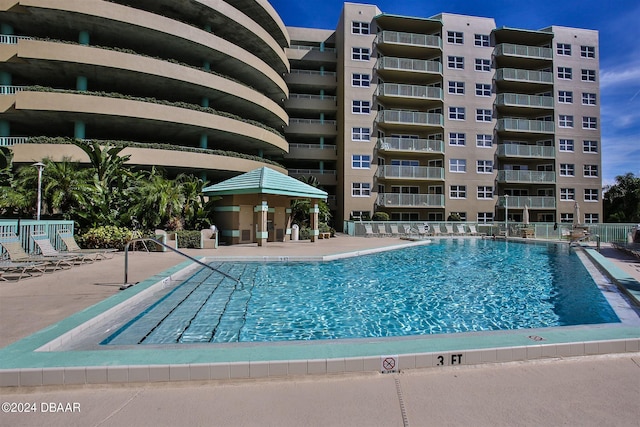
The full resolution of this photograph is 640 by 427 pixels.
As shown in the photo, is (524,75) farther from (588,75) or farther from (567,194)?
(567,194)

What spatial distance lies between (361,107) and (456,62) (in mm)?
11894

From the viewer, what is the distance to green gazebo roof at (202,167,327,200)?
19138 mm

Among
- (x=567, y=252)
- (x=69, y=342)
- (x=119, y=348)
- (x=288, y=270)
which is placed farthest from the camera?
(x=567, y=252)

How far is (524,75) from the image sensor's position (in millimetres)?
37906

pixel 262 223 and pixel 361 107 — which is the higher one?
pixel 361 107

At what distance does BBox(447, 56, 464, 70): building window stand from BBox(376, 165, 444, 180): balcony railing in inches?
456

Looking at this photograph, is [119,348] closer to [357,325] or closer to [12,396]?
[12,396]

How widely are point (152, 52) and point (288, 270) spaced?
83.4ft

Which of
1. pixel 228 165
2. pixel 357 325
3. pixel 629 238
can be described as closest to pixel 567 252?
pixel 629 238

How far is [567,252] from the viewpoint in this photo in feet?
61.0

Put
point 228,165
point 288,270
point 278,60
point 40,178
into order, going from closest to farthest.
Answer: point 288,270 → point 40,178 → point 228,165 → point 278,60

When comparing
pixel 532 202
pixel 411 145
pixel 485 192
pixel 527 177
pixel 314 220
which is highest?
pixel 411 145

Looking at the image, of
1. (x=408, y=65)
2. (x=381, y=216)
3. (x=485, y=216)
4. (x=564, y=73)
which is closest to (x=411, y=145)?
(x=408, y=65)

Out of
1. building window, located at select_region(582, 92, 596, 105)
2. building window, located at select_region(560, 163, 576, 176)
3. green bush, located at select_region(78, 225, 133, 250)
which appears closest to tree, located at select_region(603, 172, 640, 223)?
building window, located at select_region(560, 163, 576, 176)
